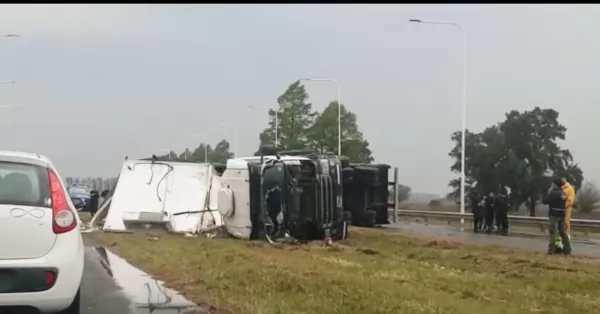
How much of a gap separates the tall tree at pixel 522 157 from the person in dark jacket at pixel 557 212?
151 feet

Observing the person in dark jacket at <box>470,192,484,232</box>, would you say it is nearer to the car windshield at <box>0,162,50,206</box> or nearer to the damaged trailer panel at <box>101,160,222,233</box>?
the damaged trailer panel at <box>101,160,222,233</box>

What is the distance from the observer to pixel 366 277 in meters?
12.9

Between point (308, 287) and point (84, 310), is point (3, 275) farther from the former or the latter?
point (308, 287)

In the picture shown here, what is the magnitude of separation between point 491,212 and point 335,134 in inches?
1311

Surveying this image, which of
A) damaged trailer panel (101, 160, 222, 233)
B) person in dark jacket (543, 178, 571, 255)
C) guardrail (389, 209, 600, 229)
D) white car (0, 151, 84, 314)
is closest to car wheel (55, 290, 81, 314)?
white car (0, 151, 84, 314)

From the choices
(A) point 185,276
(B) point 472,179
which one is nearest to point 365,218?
(A) point 185,276

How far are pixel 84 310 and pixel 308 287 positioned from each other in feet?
9.29

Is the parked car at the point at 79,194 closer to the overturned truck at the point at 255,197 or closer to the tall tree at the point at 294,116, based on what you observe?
the overturned truck at the point at 255,197

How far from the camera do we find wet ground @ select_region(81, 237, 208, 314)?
987cm

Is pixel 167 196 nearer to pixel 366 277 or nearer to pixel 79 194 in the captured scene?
pixel 366 277

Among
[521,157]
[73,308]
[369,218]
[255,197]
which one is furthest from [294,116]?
[73,308]

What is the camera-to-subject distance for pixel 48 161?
7.89 metres

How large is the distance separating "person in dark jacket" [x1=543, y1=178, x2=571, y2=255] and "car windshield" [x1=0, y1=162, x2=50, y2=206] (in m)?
14.3

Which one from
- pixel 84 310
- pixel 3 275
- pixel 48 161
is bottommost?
pixel 84 310
